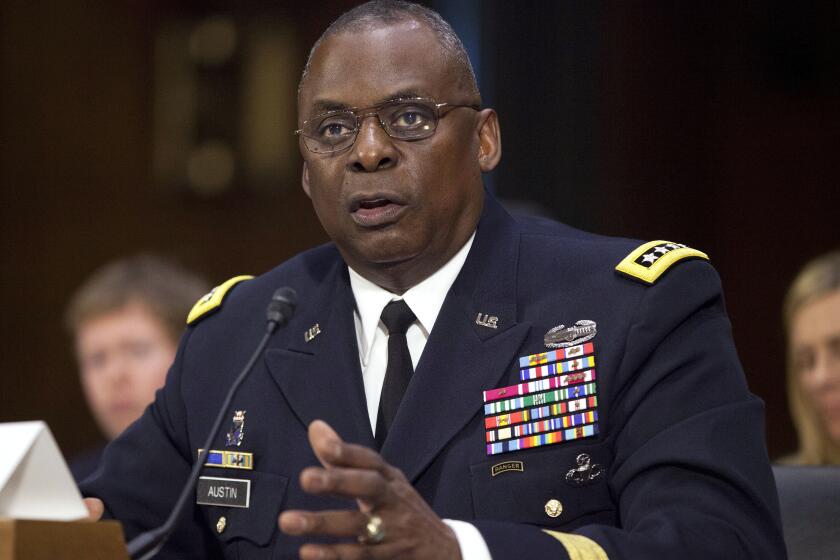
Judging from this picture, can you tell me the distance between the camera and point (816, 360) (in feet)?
12.4

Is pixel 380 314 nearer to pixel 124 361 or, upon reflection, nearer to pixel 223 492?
pixel 223 492

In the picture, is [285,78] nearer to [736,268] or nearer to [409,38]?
[736,268]

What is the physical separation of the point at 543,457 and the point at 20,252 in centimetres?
401

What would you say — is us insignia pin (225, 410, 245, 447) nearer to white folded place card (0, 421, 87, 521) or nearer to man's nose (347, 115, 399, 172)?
man's nose (347, 115, 399, 172)

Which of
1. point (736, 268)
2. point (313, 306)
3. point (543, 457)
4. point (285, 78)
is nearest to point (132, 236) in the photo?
point (285, 78)

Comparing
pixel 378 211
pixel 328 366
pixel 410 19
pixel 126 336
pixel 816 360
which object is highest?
pixel 410 19

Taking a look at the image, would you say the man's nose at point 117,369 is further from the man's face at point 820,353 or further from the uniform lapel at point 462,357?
the man's face at point 820,353

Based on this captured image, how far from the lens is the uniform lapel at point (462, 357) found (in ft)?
6.50

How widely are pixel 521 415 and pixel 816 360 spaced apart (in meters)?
2.06

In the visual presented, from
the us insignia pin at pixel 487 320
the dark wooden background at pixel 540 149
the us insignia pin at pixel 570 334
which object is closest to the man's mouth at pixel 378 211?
the us insignia pin at pixel 487 320

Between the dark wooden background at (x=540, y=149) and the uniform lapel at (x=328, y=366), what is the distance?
7.22ft

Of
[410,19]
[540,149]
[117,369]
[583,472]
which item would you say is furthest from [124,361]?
[583,472]

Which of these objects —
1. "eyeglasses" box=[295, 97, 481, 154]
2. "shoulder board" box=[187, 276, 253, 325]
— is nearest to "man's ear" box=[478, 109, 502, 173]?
"eyeglasses" box=[295, 97, 481, 154]

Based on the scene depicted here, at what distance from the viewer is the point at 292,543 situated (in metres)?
2.01
